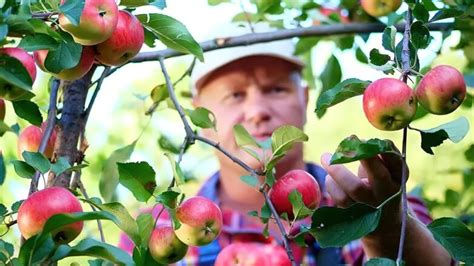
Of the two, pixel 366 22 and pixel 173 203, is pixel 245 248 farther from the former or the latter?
pixel 366 22

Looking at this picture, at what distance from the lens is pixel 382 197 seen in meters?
1.19

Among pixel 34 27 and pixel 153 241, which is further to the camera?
pixel 153 241

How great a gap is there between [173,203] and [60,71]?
25 centimetres

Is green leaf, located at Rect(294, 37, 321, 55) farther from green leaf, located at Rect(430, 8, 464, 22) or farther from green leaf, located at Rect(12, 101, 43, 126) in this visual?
green leaf, located at Rect(12, 101, 43, 126)

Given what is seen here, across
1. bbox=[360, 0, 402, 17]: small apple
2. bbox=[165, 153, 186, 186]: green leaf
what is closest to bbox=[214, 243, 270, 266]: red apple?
bbox=[165, 153, 186, 186]: green leaf

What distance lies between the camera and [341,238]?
1045 millimetres

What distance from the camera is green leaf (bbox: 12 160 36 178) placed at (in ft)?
3.25

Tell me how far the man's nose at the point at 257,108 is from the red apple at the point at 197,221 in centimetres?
91

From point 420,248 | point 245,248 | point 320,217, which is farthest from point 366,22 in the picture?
point 320,217

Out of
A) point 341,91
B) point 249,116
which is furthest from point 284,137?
point 249,116

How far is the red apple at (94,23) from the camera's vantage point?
90cm

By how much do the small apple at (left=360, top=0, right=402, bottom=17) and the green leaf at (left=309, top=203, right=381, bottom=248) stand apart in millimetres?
556

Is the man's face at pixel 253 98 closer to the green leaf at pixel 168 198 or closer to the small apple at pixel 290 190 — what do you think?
the small apple at pixel 290 190

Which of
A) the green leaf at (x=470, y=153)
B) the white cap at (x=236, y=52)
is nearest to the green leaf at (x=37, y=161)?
the green leaf at (x=470, y=153)
